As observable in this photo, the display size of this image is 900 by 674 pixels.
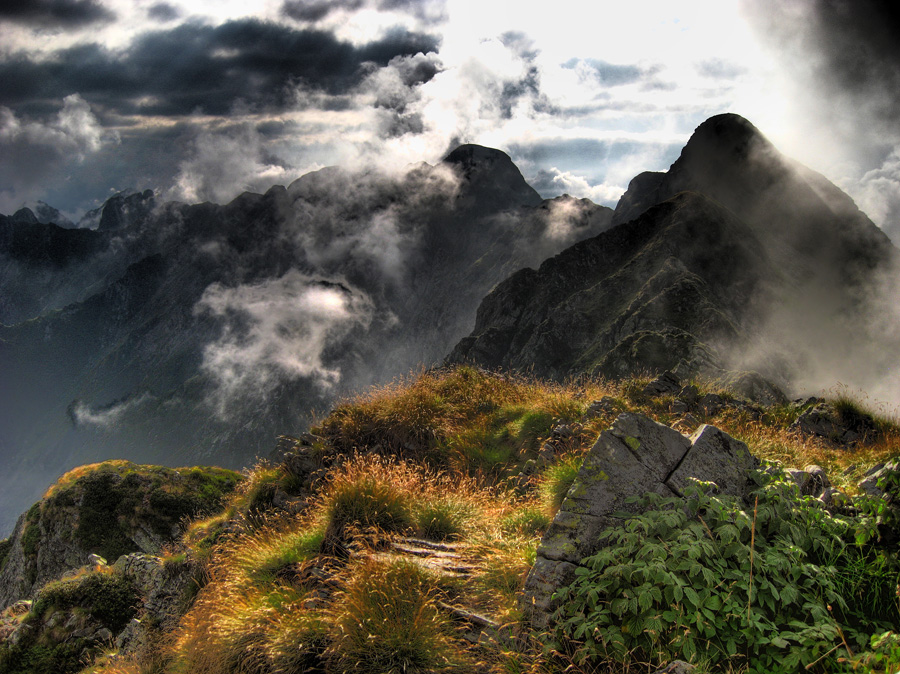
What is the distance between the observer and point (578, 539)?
531cm

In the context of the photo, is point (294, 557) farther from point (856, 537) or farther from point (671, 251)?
point (671, 251)

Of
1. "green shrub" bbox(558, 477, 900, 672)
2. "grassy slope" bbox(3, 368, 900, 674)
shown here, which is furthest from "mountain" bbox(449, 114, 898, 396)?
"green shrub" bbox(558, 477, 900, 672)

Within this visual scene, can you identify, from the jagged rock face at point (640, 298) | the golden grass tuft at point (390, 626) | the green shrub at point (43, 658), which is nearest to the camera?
the golden grass tuft at point (390, 626)

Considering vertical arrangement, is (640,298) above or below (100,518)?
above

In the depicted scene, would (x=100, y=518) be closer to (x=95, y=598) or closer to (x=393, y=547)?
(x=95, y=598)

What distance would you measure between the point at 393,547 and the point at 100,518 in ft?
98.9

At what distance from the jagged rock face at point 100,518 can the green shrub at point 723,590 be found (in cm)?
2701

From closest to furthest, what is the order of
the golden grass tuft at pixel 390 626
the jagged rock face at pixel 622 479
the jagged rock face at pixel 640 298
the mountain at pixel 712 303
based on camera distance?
the golden grass tuft at pixel 390 626 → the jagged rock face at pixel 622 479 → the jagged rock face at pixel 640 298 → the mountain at pixel 712 303

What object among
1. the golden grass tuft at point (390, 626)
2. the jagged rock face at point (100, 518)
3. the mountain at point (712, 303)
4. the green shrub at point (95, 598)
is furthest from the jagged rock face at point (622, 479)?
the mountain at point (712, 303)

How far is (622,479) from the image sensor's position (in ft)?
19.2

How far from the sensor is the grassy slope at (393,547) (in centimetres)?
506

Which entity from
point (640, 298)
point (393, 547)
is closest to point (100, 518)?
point (393, 547)

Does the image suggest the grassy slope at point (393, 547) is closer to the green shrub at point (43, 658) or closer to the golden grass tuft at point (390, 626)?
the golden grass tuft at point (390, 626)

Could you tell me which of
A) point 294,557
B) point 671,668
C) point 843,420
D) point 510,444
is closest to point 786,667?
point 671,668
